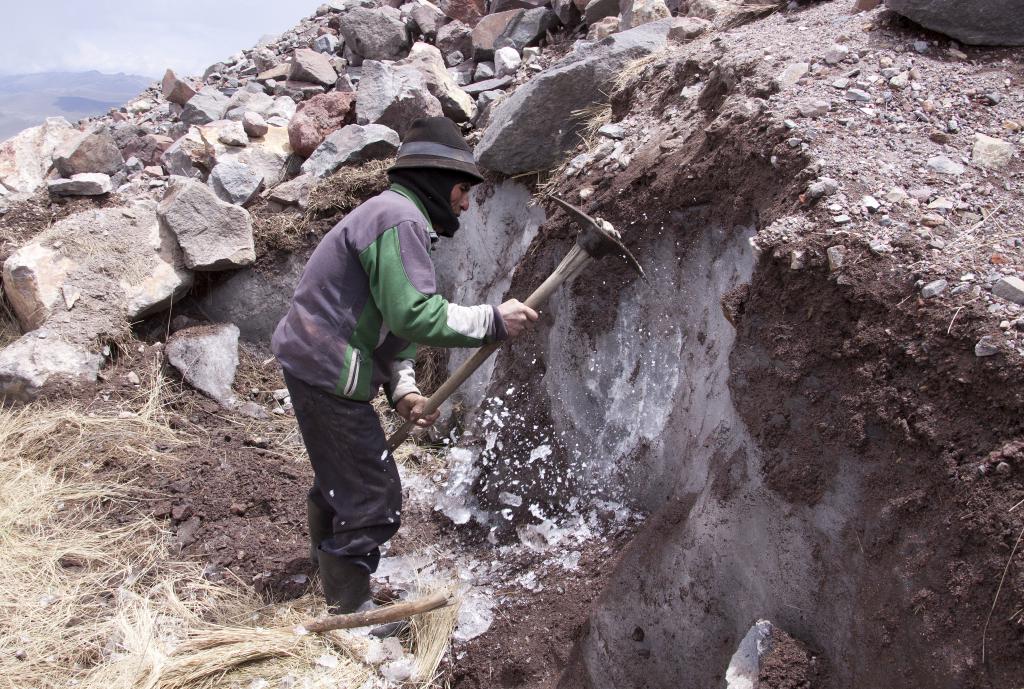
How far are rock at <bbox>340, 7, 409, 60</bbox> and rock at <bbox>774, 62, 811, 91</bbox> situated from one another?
5235 mm

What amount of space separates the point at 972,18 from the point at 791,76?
80 centimetres

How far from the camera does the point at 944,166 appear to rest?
2.84 meters

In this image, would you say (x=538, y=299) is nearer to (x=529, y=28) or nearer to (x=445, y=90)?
(x=445, y=90)

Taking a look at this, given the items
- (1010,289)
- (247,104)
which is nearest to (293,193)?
(247,104)

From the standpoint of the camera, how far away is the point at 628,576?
308cm

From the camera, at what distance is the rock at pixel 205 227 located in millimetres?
5547

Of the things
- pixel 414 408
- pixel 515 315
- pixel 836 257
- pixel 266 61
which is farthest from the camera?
pixel 266 61

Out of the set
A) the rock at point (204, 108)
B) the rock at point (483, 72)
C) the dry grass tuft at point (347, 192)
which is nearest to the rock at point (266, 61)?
the rock at point (204, 108)

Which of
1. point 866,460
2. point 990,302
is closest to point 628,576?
point 866,460

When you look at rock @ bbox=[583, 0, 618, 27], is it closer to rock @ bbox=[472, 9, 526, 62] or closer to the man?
rock @ bbox=[472, 9, 526, 62]

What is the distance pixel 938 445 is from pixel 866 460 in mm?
232

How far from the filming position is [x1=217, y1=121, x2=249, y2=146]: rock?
21.4 feet

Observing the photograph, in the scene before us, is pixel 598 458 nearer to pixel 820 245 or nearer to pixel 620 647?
pixel 620 647

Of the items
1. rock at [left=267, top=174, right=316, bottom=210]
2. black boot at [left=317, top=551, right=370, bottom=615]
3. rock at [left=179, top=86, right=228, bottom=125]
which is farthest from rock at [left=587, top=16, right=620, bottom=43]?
black boot at [left=317, top=551, right=370, bottom=615]
